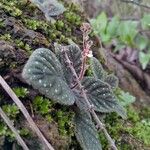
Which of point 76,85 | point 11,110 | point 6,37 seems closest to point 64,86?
point 76,85

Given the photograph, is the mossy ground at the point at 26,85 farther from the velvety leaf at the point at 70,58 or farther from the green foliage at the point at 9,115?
the velvety leaf at the point at 70,58

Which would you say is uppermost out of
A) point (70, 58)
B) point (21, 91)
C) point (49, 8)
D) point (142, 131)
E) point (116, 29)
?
point (49, 8)

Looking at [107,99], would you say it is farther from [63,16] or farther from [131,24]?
[131,24]

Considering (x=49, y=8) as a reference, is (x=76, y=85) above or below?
below

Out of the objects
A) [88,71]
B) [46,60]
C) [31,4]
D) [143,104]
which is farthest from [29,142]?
[143,104]

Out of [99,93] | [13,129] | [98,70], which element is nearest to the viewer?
[13,129]

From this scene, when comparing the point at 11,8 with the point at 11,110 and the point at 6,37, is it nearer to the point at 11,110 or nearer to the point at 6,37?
the point at 6,37

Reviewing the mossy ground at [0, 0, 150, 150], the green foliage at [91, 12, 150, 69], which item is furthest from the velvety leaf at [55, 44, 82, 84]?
the green foliage at [91, 12, 150, 69]

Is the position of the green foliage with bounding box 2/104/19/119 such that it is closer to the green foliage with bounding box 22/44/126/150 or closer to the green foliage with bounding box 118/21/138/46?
the green foliage with bounding box 22/44/126/150
